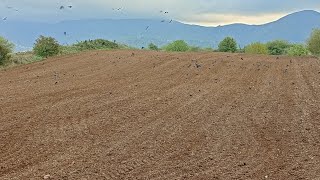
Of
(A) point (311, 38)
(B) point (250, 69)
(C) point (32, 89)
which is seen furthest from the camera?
(A) point (311, 38)

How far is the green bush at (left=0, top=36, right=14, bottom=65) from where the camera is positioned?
29.9m

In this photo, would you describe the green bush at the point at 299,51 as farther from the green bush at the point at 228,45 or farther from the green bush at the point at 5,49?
the green bush at the point at 5,49

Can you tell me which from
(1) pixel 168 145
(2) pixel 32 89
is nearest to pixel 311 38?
(2) pixel 32 89

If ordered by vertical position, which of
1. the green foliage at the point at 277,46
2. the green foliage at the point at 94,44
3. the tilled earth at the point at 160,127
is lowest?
the green foliage at the point at 277,46

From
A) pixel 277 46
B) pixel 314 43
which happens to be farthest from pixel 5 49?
pixel 277 46

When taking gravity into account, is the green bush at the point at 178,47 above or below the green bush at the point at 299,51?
above

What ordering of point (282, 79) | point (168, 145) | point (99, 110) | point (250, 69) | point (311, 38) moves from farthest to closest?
point (311, 38)
point (250, 69)
point (282, 79)
point (99, 110)
point (168, 145)

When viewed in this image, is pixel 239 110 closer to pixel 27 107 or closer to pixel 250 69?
pixel 27 107

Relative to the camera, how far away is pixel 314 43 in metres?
55.9

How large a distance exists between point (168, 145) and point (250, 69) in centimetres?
1537

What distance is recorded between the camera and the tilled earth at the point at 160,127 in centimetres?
821

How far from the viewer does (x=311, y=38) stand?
56.3 metres

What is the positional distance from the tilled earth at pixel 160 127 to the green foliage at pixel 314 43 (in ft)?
122

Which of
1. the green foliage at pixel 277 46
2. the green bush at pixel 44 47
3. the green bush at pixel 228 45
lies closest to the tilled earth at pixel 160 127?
the green bush at pixel 44 47
